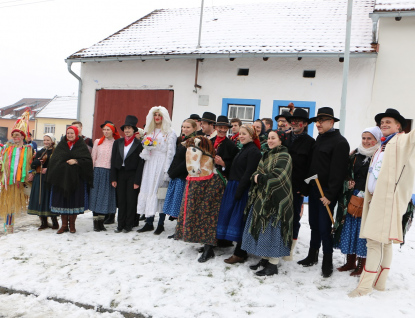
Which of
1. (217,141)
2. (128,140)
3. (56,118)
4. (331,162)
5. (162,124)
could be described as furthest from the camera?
(56,118)

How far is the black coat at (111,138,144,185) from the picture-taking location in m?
5.80

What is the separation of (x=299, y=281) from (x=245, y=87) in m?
6.60

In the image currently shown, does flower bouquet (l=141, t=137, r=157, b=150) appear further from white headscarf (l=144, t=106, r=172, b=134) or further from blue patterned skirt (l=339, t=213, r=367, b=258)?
blue patterned skirt (l=339, t=213, r=367, b=258)

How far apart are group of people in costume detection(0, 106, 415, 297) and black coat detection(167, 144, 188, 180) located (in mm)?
16

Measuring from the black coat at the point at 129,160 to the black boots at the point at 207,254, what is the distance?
179cm

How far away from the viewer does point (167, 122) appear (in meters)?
5.81

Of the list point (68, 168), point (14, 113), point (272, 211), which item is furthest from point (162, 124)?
point (14, 113)

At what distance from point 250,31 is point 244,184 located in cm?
749

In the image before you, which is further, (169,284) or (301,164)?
(301,164)

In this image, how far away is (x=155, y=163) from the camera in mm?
5793

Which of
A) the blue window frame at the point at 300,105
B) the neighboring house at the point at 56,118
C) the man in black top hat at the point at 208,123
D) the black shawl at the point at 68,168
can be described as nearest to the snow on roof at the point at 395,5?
the blue window frame at the point at 300,105

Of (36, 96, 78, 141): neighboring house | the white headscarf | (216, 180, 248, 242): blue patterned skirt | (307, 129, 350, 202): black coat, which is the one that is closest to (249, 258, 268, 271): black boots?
(216, 180, 248, 242): blue patterned skirt

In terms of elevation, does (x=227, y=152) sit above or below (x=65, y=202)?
above

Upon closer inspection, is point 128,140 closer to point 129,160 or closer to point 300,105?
point 129,160
